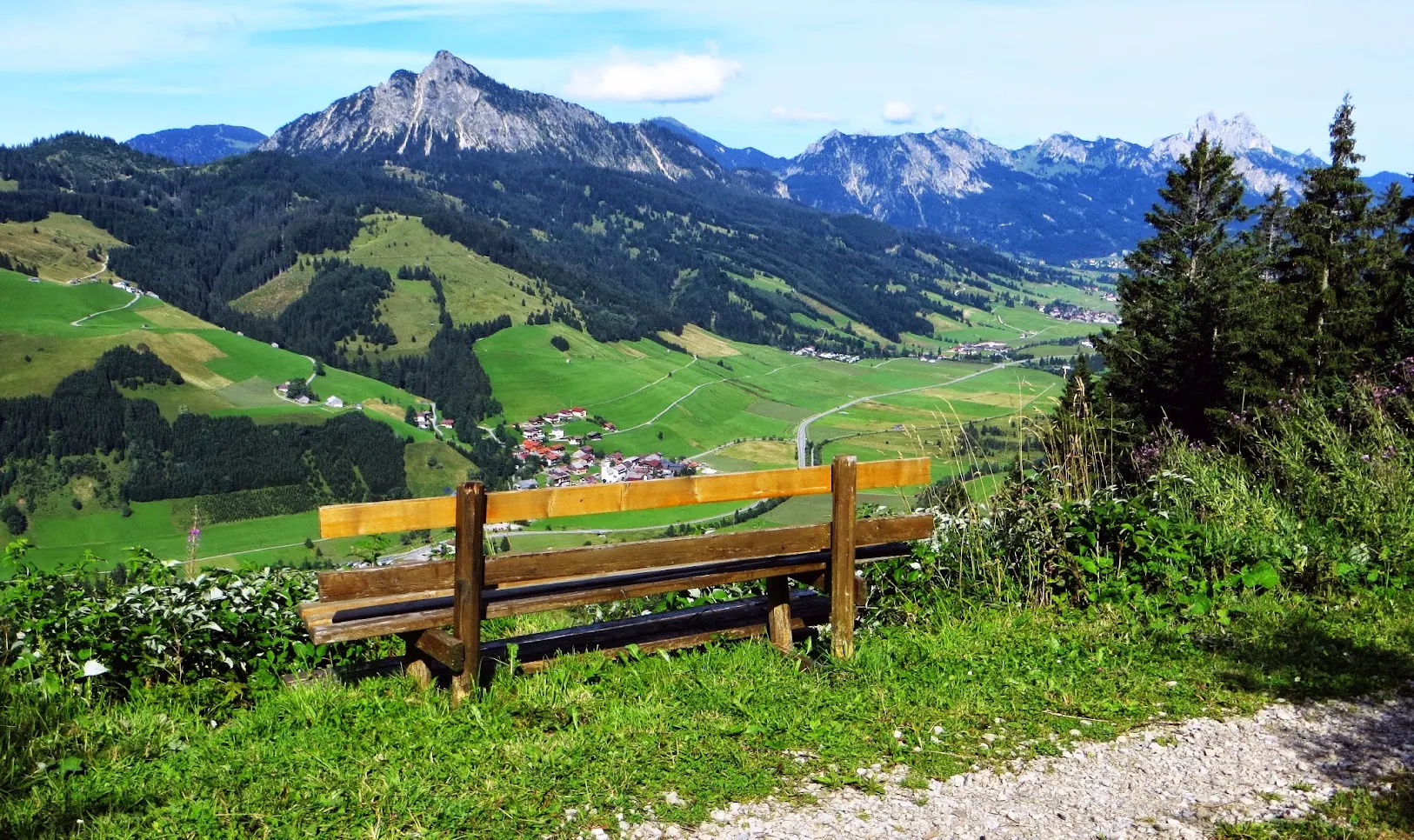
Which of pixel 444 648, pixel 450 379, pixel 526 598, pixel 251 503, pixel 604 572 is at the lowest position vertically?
pixel 251 503

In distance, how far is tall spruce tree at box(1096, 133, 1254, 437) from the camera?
Answer: 3825 cm

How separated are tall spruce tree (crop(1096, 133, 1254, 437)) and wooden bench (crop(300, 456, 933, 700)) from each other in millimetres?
27646

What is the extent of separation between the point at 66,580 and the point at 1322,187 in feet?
170

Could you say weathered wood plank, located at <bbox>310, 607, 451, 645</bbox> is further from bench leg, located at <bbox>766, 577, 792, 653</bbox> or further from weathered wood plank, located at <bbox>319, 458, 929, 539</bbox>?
bench leg, located at <bbox>766, 577, 792, 653</bbox>

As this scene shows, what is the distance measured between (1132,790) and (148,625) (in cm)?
666

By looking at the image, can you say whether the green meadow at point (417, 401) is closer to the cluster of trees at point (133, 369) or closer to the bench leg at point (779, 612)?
the cluster of trees at point (133, 369)

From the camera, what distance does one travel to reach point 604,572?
675 centimetres

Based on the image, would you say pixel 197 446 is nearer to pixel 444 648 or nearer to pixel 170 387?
pixel 170 387

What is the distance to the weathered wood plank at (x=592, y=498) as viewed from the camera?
5953 mm

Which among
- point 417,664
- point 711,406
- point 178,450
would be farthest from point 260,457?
point 417,664

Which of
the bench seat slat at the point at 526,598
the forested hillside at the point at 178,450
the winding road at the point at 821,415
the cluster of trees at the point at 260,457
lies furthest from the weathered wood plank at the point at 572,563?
the forested hillside at the point at 178,450

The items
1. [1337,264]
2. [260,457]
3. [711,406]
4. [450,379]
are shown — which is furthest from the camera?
[450,379]

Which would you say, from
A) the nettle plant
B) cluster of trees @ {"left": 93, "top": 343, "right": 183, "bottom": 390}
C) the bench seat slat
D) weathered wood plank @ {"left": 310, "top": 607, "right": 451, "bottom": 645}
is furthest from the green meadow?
weathered wood plank @ {"left": 310, "top": 607, "right": 451, "bottom": 645}

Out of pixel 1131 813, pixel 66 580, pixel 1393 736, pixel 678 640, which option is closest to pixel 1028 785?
pixel 1131 813
